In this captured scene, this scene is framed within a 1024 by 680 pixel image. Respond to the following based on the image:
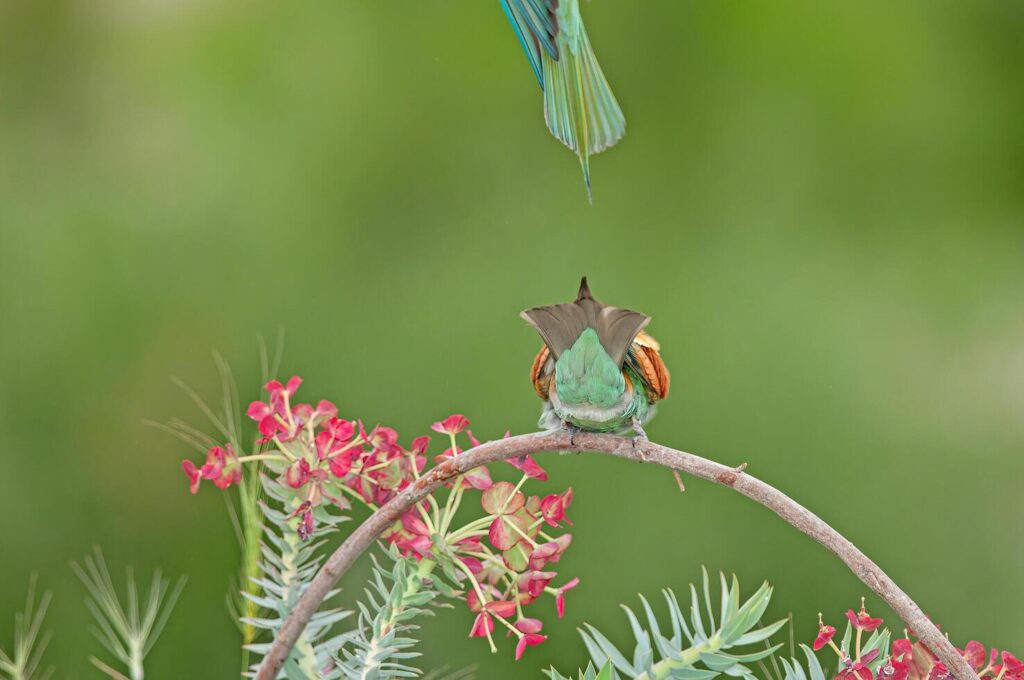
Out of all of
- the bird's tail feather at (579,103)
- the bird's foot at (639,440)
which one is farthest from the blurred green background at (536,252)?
the bird's foot at (639,440)

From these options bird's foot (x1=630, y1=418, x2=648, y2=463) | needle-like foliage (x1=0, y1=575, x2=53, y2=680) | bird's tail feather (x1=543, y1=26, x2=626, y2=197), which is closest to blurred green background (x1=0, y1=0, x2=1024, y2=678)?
needle-like foliage (x1=0, y1=575, x2=53, y2=680)

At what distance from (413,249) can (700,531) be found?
0.53 metres

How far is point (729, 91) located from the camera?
150 cm

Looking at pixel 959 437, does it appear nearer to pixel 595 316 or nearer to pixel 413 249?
pixel 413 249

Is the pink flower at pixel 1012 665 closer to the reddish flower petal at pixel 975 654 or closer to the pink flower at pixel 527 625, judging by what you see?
the reddish flower petal at pixel 975 654

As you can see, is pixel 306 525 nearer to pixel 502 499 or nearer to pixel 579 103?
pixel 502 499

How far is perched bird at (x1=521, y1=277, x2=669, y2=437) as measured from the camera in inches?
19.2

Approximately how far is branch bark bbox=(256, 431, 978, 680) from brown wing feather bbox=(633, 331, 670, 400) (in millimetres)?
42

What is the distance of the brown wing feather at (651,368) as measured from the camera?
1.78 feet

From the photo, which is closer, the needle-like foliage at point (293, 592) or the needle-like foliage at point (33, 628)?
the needle-like foliage at point (293, 592)

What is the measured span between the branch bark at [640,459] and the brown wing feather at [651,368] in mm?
42

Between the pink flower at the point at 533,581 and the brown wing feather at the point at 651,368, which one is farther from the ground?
the brown wing feather at the point at 651,368

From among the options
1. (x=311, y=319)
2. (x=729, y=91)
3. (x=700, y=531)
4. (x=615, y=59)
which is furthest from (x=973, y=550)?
(x=311, y=319)

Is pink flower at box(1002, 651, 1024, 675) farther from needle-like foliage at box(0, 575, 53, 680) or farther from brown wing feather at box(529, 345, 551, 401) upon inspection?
needle-like foliage at box(0, 575, 53, 680)
